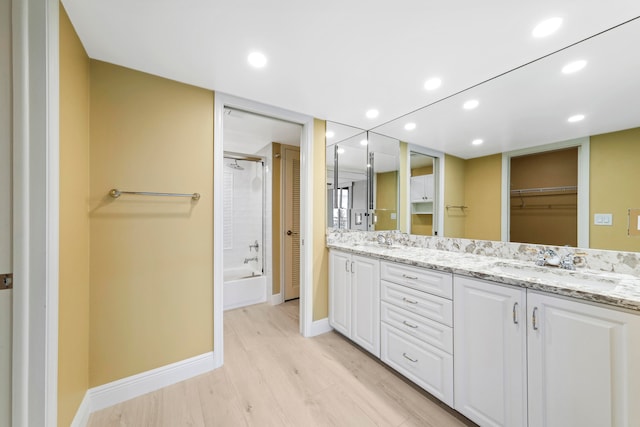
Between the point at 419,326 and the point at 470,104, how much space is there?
5.51ft

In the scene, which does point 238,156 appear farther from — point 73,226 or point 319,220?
point 73,226

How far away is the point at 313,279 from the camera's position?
2391 millimetres

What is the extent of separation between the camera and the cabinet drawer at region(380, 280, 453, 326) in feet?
4.67

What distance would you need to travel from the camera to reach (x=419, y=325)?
158 centimetres

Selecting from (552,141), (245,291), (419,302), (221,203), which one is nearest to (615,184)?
(552,141)

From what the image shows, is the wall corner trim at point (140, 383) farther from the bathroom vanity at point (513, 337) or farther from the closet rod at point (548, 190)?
the closet rod at point (548, 190)

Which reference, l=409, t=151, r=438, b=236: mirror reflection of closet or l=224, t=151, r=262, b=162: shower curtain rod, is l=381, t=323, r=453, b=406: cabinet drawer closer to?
l=409, t=151, r=438, b=236: mirror reflection of closet

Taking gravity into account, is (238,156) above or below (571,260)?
above

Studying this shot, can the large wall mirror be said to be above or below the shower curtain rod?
below

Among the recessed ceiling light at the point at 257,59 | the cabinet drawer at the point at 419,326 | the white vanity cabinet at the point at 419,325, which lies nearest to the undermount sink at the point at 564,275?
the white vanity cabinet at the point at 419,325

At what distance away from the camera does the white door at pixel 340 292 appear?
7.24ft

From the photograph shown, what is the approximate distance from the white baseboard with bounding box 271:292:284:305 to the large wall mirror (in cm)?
226

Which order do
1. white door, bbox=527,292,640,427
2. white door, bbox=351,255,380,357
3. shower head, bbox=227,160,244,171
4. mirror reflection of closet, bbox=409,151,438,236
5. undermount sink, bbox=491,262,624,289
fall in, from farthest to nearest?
shower head, bbox=227,160,244,171 < mirror reflection of closet, bbox=409,151,438,236 < white door, bbox=351,255,380,357 < undermount sink, bbox=491,262,624,289 < white door, bbox=527,292,640,427

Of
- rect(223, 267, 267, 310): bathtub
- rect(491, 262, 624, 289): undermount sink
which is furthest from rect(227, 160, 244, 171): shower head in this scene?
rect(491, 262, 624, 289): undermount sink
